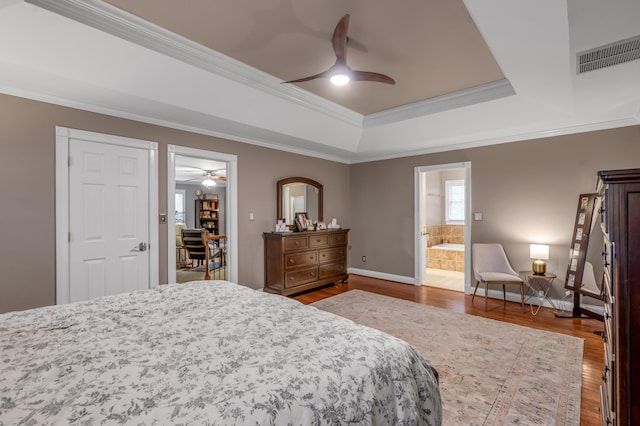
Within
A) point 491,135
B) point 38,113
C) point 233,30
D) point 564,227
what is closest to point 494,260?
point 564,227

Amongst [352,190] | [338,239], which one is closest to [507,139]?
[352,190]

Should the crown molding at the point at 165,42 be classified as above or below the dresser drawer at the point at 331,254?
above

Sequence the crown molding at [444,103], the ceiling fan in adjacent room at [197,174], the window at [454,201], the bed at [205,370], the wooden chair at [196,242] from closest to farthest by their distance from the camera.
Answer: the bed at [205,370], the crown molding at [444,103], the wooden chair at [196,242], the window at [454,201], the ceiling fan in adjacent room at [197,174]

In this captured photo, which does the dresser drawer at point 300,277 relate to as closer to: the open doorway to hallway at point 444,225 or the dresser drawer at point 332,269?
the dresser drawer at point 332,269

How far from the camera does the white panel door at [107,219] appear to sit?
304 centimetres

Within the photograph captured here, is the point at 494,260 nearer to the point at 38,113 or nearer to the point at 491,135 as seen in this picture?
the point at 491,135

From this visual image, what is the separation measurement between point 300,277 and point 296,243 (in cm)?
54

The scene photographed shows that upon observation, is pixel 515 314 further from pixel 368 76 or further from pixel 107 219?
pixel 107 219

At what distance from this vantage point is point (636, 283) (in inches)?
45.9

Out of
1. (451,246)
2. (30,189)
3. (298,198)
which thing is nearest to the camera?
(30,189)

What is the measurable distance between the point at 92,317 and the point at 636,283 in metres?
2.49

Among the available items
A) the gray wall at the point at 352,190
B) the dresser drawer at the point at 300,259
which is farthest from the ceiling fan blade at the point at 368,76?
the dresser drawer at the point at 300,259

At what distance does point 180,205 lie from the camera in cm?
1008

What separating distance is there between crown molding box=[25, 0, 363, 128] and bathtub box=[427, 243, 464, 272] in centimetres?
468
